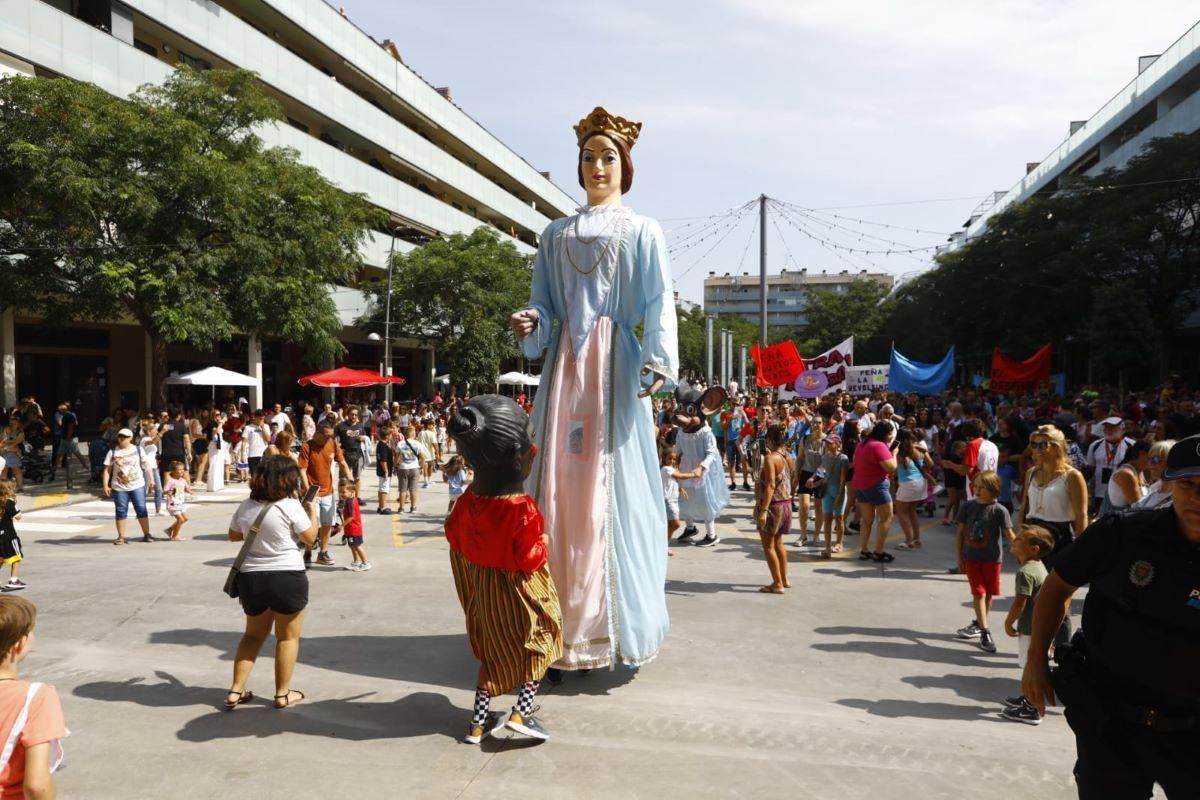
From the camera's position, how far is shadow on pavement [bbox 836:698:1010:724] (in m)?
4.43

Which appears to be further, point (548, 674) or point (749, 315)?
point (749, 315)

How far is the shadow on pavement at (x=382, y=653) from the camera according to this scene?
4.94 m

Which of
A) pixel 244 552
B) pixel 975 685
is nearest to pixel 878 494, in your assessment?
pixel 975 685

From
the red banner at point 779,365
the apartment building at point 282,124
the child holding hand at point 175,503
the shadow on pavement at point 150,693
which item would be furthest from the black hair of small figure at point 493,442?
the apartment building at point 282,124

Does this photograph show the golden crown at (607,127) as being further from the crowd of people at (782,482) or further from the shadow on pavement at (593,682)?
the shadow on pavement at (593,682)

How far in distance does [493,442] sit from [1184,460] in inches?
106

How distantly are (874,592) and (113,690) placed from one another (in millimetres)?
5750

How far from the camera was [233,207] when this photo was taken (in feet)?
50.8

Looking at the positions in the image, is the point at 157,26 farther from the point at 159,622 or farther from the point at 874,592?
the point at 874,592

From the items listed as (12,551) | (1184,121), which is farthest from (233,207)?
(1184,121)

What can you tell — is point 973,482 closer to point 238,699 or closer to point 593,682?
point 593,682

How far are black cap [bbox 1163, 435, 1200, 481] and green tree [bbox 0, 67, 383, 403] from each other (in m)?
15.2

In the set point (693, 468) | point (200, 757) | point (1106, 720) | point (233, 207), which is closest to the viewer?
point (1106, 720)

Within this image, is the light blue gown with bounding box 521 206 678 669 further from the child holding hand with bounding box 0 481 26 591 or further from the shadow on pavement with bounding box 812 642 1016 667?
the child holding hand with bounding box 0 481 26 591
